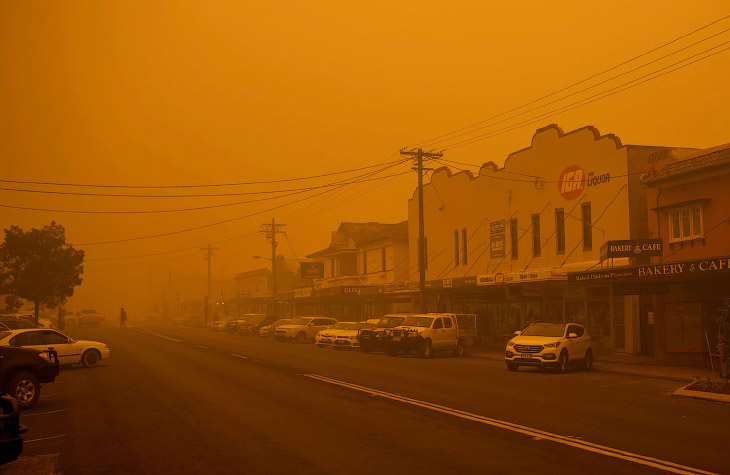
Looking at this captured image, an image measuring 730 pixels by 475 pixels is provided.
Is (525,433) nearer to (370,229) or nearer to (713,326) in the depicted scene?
(713,326)

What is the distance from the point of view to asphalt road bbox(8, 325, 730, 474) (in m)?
9.36

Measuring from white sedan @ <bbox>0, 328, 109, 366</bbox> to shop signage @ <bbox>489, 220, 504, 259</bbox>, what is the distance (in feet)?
70.6

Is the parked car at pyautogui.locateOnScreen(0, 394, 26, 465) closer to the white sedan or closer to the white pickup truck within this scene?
the white sedan

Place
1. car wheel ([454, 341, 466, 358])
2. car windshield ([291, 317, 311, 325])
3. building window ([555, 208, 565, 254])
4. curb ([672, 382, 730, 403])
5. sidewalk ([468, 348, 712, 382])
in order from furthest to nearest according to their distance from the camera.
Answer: car windshield ([291, 317, 311, 325])
building window ([555, 208, 565, 254])
car wheel ([454, 341, 466, 358])
sidewalk ([468, 348, 712, 382])
curb ([672, 382, 730, 403])

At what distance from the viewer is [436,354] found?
110 feet

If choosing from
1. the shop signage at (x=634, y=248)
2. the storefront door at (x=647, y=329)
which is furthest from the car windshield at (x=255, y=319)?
the shop signage at (x=634, y=248)

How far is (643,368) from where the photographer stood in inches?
971

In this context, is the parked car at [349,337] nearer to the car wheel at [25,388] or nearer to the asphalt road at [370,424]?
the asphalt road at [370,424]

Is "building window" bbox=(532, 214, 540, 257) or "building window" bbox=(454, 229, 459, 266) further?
"building window" bbox=(454, 229, 459, 266)

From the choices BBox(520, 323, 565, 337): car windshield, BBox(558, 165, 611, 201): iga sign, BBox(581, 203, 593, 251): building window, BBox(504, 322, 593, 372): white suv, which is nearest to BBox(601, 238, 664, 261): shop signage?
BBox(504, 322, 593, 372): white suv

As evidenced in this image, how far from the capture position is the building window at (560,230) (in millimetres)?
34875

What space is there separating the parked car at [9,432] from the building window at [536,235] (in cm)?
3161

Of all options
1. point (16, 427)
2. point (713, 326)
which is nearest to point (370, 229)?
point (713, 326)

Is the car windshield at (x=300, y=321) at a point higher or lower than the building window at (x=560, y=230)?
lower
